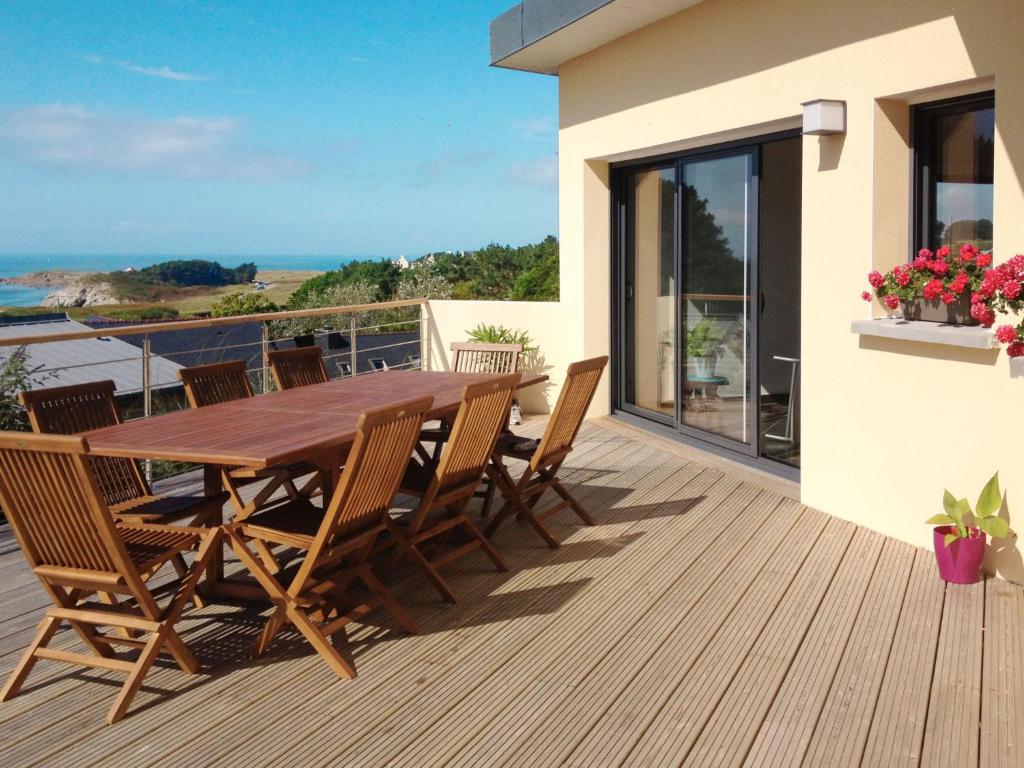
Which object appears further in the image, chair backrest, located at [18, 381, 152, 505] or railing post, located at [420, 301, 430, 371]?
railing post, located at [420, 301, 430, 371]

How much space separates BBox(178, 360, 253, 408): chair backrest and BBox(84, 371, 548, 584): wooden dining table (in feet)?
0.79

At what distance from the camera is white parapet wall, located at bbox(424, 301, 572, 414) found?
346 inches

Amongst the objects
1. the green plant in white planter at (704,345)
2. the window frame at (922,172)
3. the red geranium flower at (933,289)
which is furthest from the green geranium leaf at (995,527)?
the green plant in white planter at (704,345)

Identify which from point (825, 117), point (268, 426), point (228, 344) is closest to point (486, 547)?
point (268, 426)

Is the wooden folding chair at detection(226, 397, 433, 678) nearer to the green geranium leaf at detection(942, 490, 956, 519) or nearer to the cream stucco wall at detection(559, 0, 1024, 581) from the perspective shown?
the green geranium leaf at detection(942, 490, 956, 519)

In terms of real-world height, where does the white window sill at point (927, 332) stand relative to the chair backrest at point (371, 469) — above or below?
above

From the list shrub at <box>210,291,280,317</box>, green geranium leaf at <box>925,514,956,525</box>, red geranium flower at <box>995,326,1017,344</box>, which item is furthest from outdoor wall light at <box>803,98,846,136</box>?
shrub at <box>210,291,280,317</box>

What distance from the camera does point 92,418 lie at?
446cm

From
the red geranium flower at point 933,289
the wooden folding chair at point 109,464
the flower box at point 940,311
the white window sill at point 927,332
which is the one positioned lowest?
the wooden folding chair at point 109,464

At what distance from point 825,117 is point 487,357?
3.64 m

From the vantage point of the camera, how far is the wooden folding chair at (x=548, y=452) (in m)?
4.82

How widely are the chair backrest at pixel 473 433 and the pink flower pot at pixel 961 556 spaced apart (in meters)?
2.05

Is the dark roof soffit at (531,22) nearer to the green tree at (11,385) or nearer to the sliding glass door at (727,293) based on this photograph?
the sliding glass door at (727,293)

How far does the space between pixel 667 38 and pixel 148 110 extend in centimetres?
5891
